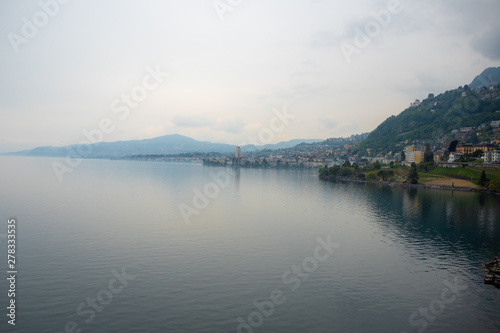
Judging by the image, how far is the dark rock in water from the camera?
13.4m

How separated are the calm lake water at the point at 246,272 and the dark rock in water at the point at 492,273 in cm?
47

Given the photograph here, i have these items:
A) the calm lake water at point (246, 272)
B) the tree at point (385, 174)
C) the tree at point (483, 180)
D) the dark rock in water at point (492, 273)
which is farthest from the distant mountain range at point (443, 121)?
the dark rock in water at point (492, 273)

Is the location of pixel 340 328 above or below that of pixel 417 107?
below

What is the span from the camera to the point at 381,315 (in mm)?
10773

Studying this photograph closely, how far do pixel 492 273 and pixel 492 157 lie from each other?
57335mm

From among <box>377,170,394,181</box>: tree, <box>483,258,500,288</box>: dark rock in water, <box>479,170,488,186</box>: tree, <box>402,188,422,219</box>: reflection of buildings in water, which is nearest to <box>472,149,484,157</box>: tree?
<box>377,170,394,181</box>: tree

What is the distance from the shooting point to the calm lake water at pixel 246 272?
10.3 m

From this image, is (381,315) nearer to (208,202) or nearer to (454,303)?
(454,303)

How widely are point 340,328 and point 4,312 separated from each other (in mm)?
10158

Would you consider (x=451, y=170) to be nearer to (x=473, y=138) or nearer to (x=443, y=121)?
(x=473, y=138)

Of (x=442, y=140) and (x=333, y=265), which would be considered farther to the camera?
(x=442, y=140)

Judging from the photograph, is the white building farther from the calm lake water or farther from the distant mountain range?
the calm lake water

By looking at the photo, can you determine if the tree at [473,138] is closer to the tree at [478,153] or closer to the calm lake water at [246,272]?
the tree at [478,153]

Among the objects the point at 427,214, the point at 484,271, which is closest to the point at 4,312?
the point at 484,271
